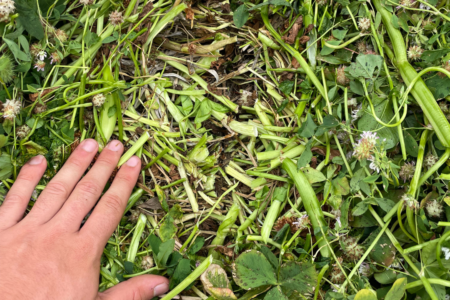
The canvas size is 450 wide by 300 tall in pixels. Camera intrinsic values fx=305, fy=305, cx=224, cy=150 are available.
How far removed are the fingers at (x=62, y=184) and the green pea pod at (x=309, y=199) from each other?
75cm

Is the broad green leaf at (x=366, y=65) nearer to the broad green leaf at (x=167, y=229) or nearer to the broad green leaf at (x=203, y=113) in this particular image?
the broad green leaf at (x=203, y=113)

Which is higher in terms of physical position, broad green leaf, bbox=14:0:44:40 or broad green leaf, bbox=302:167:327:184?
broad green leaf, bbox=14:0:44:40

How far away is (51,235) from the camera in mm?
1110

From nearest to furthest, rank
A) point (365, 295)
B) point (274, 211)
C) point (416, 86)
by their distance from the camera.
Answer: point (365, 295) < point (416, 86) < point (274, 211)

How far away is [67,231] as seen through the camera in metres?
1.13

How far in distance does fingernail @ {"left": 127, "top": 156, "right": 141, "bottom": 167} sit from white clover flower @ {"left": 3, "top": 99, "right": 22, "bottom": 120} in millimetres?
414

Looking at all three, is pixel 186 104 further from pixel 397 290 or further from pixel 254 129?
pixel 397 290

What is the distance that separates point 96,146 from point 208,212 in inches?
19.9

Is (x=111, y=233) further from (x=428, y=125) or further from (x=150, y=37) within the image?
(x=428, y=125)

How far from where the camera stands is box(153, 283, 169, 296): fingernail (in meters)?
1.07

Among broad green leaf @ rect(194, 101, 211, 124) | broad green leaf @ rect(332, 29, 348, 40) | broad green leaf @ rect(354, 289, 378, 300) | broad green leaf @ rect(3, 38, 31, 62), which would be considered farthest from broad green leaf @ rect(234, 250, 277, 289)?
broad green leaf @ rect(3, 38, 31, 62)

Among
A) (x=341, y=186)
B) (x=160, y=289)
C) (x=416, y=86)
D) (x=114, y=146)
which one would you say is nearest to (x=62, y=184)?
(x=114, y=146)

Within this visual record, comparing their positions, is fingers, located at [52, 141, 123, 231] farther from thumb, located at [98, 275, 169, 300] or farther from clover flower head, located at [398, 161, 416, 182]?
clover flower head, located at [398, 161, 416, 182]

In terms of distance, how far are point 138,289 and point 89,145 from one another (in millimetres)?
557
